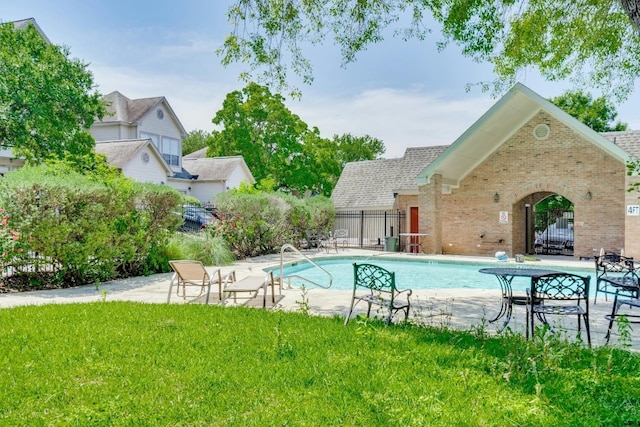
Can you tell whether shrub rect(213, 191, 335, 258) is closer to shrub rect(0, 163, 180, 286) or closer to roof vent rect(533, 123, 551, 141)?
shrub rect(0, 163, 180, 286)

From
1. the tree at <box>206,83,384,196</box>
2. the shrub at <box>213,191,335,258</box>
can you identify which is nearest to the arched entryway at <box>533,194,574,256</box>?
the shrub at <box>213,191,335,258</box>

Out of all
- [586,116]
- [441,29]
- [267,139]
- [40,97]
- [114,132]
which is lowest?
[441,29]

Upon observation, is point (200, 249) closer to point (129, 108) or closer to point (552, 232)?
point (552, 232)

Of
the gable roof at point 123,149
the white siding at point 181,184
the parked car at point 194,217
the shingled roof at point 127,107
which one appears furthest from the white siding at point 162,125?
the parked car at point 194,217

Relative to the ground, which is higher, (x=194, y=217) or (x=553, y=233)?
(x=194, y=217)

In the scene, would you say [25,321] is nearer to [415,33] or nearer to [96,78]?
[415,33]

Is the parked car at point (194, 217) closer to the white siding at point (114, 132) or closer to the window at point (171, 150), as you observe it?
the white siding at point (114, 132)

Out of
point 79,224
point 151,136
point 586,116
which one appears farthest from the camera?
point 151,136

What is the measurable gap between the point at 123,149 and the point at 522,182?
22088 millimetres

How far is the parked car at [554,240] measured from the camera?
23.0 meters

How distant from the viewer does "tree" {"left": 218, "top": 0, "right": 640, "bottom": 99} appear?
33.8 ft

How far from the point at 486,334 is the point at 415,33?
772 centimetres

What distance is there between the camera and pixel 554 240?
25078mm

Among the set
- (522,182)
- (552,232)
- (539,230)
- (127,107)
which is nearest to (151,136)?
(127,107)
